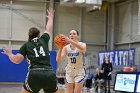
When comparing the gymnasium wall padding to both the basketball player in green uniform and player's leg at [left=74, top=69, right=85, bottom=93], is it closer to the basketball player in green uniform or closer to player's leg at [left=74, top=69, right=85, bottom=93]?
player's leg at [left=74, top=69, right=85, bottom=93]

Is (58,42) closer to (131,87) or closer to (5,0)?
(131,87)

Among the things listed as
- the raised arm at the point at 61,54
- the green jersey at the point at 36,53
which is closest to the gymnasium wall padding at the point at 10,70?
the raised arm at the point at 61,54

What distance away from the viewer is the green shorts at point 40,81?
4.72m

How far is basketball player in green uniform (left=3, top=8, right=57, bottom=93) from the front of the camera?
15.6 feet

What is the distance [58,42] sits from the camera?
6656 mm

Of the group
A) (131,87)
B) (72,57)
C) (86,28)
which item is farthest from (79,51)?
(86,28)

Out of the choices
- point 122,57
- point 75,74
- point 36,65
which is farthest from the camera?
point 122,57

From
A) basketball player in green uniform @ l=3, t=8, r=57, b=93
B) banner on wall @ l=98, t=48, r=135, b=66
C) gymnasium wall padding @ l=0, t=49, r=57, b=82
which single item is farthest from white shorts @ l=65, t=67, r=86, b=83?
gymnasium wall padding @ l=0, t=49, r=57, b=82

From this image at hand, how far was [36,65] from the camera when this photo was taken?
4.84 m

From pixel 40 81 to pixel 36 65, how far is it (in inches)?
10.7

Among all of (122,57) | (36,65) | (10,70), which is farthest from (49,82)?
(10,70)

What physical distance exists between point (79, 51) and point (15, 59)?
8.38 feet

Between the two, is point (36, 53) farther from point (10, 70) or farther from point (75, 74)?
point (10, 70)

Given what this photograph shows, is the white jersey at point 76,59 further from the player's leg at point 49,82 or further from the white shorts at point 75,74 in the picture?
the player's leg at point 49,82
